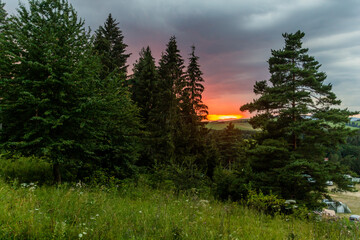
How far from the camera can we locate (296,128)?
50.2 ft

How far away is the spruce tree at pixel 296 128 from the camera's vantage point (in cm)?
1543

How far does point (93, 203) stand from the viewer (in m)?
4.56

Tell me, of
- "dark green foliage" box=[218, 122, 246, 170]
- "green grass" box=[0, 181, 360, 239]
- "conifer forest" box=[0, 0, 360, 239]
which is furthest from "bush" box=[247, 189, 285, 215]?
"dark green foliage" box=[218, 122, 246, 170]

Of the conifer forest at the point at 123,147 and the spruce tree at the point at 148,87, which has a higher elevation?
the spruce tree at the point at 148,87

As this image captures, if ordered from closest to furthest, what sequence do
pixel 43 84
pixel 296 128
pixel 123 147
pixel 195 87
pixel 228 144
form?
pixel 43 84 → pixel 123 147 → pixel 296 128 → pixel 195 87 → pixel 228 144

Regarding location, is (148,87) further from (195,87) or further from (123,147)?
(123,147)

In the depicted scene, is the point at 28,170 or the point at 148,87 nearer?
the point at 28,170

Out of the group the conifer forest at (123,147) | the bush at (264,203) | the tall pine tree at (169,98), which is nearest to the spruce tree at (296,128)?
the conifer forest at (123,147)

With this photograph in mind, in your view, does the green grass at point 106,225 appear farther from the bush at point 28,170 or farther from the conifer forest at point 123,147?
the bush at point 28,170

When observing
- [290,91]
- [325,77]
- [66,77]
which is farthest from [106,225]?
[325,77]

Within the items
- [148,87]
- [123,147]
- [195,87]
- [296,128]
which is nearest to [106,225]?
[123,147]

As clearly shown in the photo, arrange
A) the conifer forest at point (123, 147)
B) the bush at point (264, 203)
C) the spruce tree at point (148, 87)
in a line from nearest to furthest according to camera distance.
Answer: the conifer forest at point (123, 147), the bush at point (264, 203), the spruce tree at point (148, 87)

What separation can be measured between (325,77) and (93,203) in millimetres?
20938

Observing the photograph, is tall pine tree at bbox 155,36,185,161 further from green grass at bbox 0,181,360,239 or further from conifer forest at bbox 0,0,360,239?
green grass at bbox 0,181,360,239
